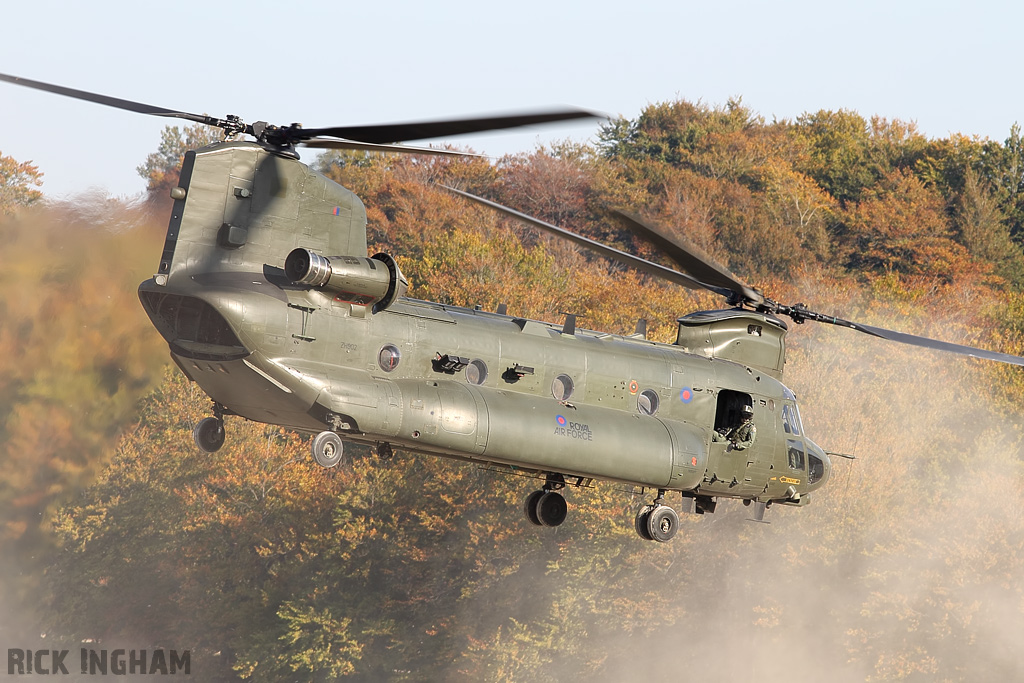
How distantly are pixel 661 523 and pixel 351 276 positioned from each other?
27.4 feet

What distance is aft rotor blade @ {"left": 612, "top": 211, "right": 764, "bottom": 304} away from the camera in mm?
20266

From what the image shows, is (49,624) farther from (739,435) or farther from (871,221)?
(871,221)

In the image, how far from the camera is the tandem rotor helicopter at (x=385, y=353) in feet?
57.0

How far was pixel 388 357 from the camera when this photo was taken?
18828 millimetres

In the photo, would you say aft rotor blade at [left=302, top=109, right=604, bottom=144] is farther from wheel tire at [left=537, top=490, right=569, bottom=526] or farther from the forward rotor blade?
wheel tire at [left=537, top=490, right=569, bottom=526]

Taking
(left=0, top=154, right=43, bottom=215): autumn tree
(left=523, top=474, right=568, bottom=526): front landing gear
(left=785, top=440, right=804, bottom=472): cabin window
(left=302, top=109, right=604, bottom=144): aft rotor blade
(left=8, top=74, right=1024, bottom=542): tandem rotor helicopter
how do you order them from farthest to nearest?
(left=0, top=154, right=43, bottom=215): autumn tree < (left=785, top=440, right=804, bottom=472): cabin window < (left=523, top=474, right=568, bottom=526): front landing gear < (left=8, top=74, right=1024, bottom=542): tandem rotor helicopter < (left=302, top=109, right=604, bottom=144): aft rotor blade

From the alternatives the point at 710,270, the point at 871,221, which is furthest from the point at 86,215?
the point at 871,221

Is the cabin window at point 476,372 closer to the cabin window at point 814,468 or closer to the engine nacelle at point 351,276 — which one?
the engine nacelle at point 351,276

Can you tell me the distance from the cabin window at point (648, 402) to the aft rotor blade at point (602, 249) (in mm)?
2120

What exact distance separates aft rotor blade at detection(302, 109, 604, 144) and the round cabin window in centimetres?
330

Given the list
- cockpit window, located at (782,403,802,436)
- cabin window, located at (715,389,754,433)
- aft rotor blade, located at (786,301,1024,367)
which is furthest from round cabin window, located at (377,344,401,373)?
cockpit window, located at (782,403,802,436)

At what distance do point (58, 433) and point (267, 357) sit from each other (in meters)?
33.4

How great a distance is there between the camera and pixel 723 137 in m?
91.7

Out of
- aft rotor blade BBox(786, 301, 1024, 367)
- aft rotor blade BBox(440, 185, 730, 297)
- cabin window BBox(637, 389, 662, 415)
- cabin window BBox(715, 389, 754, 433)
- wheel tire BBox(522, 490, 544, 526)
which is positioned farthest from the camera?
cabin window BBox(715, 389, 754, 433)
